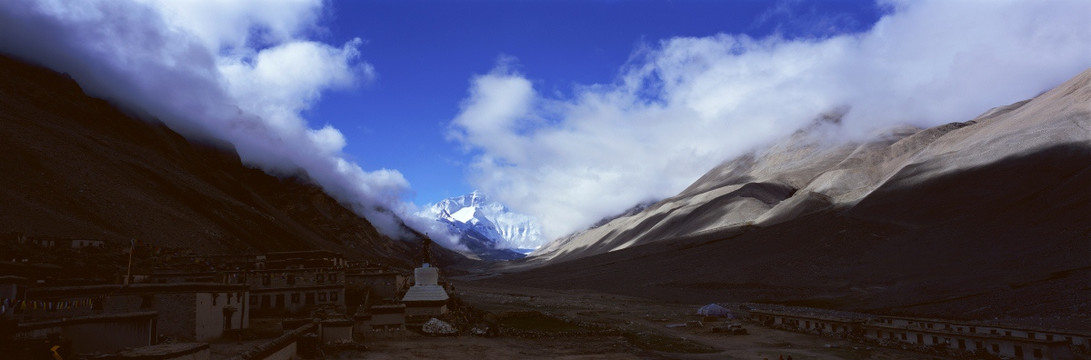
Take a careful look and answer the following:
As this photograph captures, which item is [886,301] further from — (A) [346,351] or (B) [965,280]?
(A) [346,351]

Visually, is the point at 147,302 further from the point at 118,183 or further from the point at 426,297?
the point at 118,183

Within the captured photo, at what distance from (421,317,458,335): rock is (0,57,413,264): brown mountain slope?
37320mm

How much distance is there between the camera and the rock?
3866 cm

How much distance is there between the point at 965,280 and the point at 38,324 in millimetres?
72091

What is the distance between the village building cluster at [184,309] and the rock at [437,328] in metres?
1.54

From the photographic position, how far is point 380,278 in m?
54.3

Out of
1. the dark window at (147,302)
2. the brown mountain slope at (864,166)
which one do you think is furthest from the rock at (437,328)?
the brown mountain slope at (864,166)

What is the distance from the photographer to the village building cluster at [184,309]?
20984 millimetres

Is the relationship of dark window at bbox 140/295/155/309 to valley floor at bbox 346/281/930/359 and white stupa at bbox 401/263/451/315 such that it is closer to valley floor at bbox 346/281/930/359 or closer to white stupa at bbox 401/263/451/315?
valley floor at bbox 346/281/930/359

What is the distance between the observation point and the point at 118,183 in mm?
78438

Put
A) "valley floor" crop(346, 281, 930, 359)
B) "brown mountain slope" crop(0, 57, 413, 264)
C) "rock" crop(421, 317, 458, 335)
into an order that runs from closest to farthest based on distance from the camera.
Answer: "valley floor" crop(346, 281, 930, 359)
"rock" crop(421, 317, 458, 335)
"brown mountain slope" crop(0, 57, 413, 264)

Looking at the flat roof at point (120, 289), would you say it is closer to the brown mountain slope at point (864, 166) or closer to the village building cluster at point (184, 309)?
the village building cluster at point (184, 309)

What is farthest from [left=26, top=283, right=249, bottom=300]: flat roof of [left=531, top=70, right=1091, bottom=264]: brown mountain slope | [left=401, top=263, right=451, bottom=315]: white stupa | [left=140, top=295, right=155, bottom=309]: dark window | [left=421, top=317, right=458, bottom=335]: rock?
Answer: [left=531, top=70, right=1091, bottom=264]: brown mountain slope

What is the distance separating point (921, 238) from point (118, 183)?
93237 millimetres
